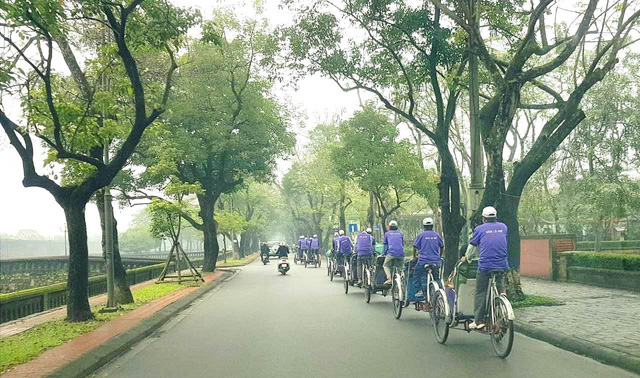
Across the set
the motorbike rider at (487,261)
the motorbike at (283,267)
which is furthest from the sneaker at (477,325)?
the motorbike at (283,267)

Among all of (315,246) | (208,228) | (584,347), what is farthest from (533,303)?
(315,246)

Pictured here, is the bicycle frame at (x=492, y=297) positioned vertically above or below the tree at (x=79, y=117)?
below

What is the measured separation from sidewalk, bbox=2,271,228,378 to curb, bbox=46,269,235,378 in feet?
0.22

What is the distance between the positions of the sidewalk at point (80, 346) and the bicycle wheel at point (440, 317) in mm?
4735

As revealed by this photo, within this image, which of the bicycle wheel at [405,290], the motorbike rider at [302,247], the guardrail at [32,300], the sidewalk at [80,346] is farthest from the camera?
the motorbike rider at [302,247]

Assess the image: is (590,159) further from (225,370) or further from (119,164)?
(225,370)

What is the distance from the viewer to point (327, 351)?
25.5ft

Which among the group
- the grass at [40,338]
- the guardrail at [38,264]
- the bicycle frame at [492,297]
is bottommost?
the guardrail at [38,264]

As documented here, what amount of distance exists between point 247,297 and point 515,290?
7455 millimetres

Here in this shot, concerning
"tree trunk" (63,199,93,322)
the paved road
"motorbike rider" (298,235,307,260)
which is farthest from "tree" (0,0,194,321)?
"motorbike rider" (298,235,307,260)

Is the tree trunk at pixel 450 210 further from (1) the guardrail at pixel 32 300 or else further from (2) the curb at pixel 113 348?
(1) the guardrail at pixel 32 300

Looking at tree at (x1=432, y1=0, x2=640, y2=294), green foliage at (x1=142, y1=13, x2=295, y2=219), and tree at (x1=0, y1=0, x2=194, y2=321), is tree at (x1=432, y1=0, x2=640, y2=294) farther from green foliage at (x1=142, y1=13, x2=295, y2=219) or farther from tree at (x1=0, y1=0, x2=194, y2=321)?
green foliage at (x1=142, y1=13, x2=295, y2=219)

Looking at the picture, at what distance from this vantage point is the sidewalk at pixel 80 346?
21.8 ft

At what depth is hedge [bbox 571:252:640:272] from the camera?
570 inches
